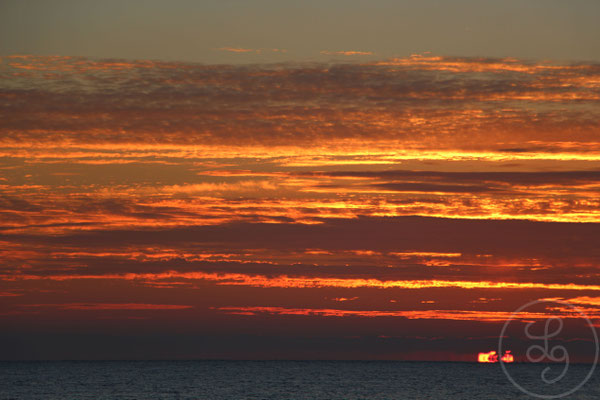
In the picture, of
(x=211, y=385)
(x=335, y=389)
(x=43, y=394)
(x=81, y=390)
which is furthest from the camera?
(x=211, y=385)

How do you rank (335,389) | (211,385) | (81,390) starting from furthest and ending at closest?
(211,385), (335,389), (81,390)

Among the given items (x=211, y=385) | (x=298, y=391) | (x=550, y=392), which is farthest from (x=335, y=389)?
(x=550, y=392)

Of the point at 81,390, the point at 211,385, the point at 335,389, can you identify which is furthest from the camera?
the point at 211,385

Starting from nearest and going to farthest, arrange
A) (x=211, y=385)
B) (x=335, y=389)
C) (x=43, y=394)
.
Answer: (x=43, y=394) → (x=335, y=389) → (x=211, y=385)

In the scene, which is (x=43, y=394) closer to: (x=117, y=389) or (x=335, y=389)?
(x=117, y=389)

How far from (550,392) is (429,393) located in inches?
1146

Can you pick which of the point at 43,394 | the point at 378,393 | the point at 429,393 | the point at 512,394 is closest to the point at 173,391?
the point at 43,394

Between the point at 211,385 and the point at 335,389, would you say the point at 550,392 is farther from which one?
the point at 211,385

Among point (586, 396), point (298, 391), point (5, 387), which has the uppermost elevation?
point (5, 387)

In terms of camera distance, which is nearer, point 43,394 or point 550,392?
point 43,394

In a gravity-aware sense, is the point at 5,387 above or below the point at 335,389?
above

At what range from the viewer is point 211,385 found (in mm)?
195250

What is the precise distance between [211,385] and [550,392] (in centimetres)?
7675

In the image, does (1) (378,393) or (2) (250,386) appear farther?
(2) (250,386)
